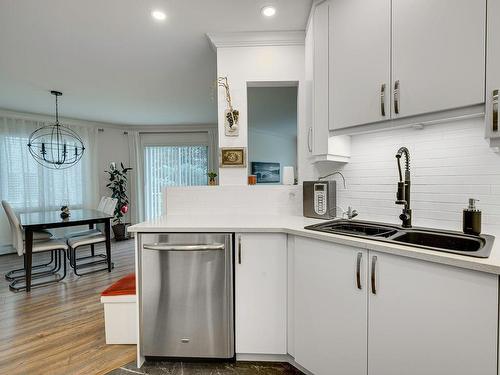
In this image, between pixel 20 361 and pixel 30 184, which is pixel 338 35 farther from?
pixel 30 184

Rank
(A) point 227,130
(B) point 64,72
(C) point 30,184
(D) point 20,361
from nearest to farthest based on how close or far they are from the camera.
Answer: (D) point 20,361 → (A) point 227,130 → (B) point 64,72 → (C) point 30,184

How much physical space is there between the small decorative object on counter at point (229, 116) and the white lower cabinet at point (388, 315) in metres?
1.20

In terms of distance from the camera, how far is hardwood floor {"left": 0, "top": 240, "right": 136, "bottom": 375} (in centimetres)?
175

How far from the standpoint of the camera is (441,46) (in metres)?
1.21

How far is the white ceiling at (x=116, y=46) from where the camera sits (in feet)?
6.15

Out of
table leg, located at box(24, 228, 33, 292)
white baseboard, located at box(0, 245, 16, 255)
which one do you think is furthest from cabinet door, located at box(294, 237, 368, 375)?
white baseboard, located at box(0, 245, 16, 255)

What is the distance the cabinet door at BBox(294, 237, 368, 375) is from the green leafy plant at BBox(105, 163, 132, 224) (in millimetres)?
4961

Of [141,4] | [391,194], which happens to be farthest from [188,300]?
[141,4]

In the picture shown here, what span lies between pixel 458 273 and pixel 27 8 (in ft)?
9.78

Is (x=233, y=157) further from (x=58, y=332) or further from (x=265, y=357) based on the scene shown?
(x=58, y=332)

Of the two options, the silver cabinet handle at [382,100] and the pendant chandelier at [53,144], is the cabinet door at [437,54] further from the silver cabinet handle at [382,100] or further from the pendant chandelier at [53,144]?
the pendant chandelier at [53,144]

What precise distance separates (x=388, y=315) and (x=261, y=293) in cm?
74

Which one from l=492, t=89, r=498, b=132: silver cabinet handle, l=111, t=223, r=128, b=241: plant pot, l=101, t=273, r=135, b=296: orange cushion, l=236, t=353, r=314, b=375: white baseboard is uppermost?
l=492, t=89, r=498, b=132: silver cabinet handle

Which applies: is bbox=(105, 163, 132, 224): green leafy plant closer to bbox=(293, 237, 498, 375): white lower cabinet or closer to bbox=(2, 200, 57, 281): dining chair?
bbox=(2, 200, 57, 281): dining chair
